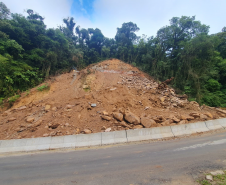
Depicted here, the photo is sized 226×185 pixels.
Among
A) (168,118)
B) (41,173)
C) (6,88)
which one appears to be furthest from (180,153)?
(6,88)

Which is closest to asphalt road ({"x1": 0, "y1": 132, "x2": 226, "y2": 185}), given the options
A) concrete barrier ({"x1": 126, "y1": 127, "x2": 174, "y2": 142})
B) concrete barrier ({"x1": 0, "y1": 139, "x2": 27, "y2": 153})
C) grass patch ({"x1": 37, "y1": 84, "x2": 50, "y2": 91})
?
concrete barrier ({"x1": 126, "y1": 127, "x2": 174, "y2": 142})

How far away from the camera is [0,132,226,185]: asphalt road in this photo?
3871 millimetres

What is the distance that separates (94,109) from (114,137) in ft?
9.71

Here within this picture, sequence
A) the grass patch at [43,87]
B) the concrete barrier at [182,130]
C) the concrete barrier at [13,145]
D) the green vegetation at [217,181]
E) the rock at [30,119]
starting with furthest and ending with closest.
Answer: the grass patch at [43,87] < the rock at [30,119] < the concrete barrier at [182,130] < the concrete barrier at [13,145] < the green vegetation at [217,181]

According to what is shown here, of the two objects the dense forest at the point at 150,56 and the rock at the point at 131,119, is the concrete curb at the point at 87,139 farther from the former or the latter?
the dense forest at the point at 150,56

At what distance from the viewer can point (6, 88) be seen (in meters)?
11.6

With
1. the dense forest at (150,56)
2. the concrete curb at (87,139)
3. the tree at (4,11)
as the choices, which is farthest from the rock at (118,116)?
the tree at (4,11)

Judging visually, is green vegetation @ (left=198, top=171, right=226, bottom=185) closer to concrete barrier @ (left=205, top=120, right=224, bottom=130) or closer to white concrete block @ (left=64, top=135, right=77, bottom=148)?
concrete barrier @ (left=205, top=120, right=224, bottom=130)

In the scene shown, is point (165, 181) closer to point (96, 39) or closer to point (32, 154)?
point (32, 154)

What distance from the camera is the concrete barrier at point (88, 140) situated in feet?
22.1

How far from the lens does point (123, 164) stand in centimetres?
468

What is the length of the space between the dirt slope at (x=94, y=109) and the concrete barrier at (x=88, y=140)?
0.47 metres

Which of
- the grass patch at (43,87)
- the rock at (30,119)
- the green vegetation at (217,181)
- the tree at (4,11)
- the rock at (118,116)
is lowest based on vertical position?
the green vegetation at (217,181)

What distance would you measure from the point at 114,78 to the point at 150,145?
8780 millimetres
